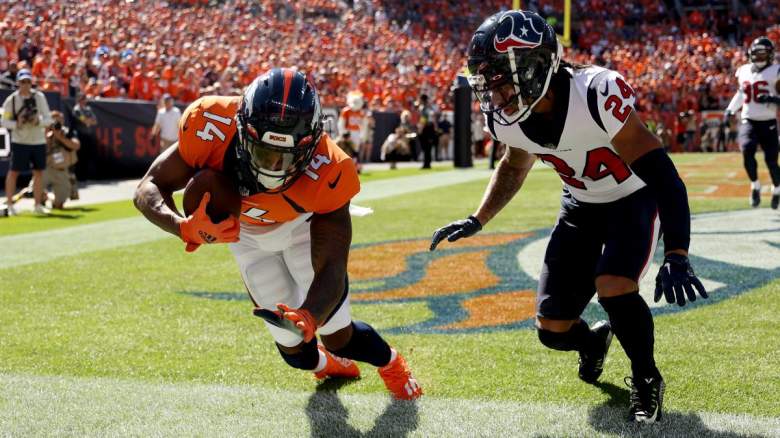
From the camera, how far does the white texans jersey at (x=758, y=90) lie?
382 inches

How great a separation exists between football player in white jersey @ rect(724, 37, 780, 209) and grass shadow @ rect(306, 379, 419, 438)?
24.4 ft

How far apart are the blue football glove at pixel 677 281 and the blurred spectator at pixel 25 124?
32.7ft

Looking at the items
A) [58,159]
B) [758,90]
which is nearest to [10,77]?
[58,159]

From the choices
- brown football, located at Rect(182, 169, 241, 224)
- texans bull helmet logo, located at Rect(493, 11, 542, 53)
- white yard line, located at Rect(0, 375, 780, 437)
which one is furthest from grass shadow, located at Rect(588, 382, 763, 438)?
brown football, located at Rect(182, 169, 241, 224)

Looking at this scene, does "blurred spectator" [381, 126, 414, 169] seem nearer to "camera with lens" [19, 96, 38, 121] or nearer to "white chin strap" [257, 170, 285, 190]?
"camera with lens" [19, 96, 38, 121]

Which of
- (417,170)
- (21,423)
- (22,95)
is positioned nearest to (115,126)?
(22,95)

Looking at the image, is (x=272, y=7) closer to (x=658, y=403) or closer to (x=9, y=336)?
(x=9, y=336)

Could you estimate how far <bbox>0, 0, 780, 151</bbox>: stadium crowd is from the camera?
1861cm

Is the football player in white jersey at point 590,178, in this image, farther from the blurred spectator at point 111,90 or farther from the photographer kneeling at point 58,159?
the blurred spectator at point 111,90

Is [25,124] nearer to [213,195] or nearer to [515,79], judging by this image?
[213,195]

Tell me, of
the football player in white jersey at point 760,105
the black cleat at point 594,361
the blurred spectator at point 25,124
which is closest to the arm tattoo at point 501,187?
the black cleat at point 594,361

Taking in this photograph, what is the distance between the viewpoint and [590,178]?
370cm

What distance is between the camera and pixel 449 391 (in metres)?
3.97

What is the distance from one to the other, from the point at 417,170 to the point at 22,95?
A: 11273 mm
